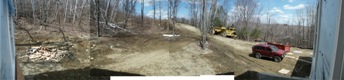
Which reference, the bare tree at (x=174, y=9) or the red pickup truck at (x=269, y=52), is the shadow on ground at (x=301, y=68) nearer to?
the red pickup truck at (x=269, y=52)

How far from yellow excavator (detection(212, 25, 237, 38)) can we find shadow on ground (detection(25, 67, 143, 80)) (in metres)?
1.39

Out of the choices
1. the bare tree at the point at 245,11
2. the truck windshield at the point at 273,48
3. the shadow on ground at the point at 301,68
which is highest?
the bare tree at the point at 245,11

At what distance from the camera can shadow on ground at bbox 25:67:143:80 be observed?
459cm

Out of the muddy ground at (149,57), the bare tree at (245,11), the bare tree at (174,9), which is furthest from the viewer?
the bare tree at (174,9)

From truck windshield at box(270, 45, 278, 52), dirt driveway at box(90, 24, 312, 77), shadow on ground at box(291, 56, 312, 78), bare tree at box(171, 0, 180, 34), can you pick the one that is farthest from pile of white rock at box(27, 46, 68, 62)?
shadow on ground at box(291, 56, 312, 78)

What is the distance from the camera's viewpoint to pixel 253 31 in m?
4.49

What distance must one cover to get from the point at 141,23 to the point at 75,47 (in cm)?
99

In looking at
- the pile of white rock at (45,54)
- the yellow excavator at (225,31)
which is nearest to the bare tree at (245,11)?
the yellow excavator at (225,31)

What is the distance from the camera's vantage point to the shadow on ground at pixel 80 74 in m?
4.59

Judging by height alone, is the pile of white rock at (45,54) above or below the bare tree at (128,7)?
below

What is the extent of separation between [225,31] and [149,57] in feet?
3.86

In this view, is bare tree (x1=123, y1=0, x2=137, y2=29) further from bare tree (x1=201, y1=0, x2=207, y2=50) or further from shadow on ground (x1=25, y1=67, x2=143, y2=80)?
bare tree (x1=201, y1=0, x2=207, y2=50)

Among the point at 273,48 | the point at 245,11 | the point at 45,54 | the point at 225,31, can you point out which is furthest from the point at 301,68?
the point at 45,54

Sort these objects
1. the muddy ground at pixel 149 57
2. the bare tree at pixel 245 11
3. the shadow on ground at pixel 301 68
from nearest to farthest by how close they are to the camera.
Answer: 1. the shadow on ground at pixel 301 68
2. the bare tree at pixel 245 11
3. the muddy ground at pixel 149 57
